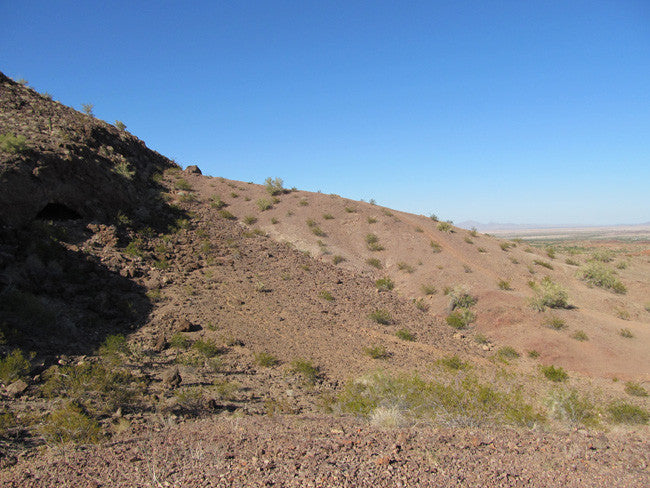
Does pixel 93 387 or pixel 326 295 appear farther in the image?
pixel 326 295

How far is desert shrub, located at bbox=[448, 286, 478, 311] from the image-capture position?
15.2 metres

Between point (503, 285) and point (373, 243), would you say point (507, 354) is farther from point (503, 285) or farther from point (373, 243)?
point (373, 243)

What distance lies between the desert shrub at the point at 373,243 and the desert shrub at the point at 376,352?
9.38 meters

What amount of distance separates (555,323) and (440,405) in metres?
8.97

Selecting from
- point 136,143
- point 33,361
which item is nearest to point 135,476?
point 33,361

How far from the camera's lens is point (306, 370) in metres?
9.66

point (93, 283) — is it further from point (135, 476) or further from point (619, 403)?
point (619, 403)

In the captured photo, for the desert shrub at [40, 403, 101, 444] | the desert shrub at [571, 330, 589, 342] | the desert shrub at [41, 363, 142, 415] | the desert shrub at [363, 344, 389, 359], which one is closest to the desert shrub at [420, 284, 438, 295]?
the desert shrub at [571, 330, 589, 342]

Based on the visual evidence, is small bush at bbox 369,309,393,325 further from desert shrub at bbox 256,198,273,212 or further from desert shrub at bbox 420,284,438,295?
desert shrub at bbox 256,198,273,212

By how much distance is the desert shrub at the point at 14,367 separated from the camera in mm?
7281

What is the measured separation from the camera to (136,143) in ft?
82.7

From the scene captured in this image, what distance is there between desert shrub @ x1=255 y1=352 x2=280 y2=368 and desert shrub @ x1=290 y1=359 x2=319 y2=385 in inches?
22.0

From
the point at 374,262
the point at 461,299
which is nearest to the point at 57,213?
the point at 374,262

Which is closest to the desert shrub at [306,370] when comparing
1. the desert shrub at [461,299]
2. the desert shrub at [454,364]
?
the desert shrub at [454,364]
